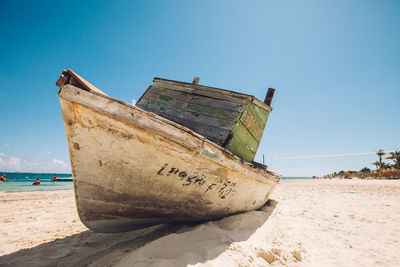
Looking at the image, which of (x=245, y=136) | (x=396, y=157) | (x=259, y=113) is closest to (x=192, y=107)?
(x=245, y=136)

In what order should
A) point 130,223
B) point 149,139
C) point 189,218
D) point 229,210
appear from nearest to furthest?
point 149,139 < point 130,223 < point 189,218 < point 229,210

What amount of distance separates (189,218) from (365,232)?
310 centimetres

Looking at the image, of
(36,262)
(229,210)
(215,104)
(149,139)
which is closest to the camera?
(149,139)

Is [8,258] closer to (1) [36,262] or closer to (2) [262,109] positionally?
(1) [36,262]

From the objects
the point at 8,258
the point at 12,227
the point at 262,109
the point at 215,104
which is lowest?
the point at 12,227

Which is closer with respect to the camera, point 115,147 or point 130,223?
point 115,147

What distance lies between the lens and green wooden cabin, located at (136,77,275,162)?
306cm

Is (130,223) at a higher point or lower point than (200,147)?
lower

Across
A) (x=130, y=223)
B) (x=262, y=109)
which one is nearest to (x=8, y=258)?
(x=130, y=223)

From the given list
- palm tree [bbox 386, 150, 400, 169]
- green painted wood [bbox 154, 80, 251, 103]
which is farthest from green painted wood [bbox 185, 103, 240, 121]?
palm tree [bbox 386, 150, 400, 169]

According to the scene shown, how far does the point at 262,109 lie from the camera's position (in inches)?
165

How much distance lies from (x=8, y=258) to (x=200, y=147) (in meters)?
2.99

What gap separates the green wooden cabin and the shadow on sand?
1261 mm

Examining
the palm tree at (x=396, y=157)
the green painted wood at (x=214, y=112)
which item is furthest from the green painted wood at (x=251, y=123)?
the palm tree at (x=396, y=157)
